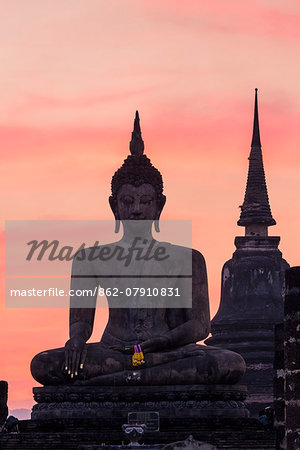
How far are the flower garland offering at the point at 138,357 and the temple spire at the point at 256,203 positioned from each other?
38292mm

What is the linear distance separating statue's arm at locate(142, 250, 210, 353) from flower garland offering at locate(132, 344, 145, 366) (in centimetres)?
11

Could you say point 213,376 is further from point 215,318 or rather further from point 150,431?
point 215,318

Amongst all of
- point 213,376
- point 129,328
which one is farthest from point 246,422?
point 129,328

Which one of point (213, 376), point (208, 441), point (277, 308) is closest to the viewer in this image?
point (208, 441)

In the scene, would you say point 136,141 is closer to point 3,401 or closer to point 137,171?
point 137,171

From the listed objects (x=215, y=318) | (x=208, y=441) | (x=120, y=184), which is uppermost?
(x=215, y=318)

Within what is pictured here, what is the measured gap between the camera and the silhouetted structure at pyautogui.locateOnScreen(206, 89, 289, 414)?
6644 centimetres

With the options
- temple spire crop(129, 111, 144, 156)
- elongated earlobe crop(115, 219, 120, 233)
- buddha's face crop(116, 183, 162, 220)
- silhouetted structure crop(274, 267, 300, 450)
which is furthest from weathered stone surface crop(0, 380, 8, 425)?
silhouetted structure crop(274, 267, 300, 450)

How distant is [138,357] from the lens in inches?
1229

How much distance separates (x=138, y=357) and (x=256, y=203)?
38.8 meters

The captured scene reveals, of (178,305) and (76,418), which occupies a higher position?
(178,305)

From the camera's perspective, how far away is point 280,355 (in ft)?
104

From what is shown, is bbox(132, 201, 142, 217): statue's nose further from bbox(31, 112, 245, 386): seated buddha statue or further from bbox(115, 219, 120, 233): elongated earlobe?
bbox(115, 219, 120, 233): elongated earlobe

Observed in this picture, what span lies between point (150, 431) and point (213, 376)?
7.38 ft
